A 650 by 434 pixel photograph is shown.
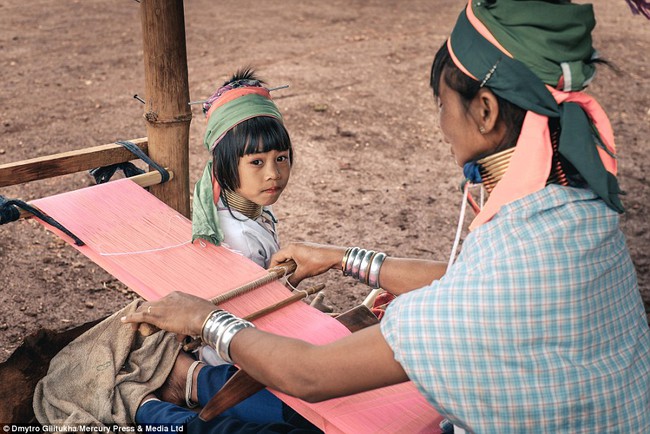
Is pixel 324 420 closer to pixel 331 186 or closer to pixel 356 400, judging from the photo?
pixel 356 400

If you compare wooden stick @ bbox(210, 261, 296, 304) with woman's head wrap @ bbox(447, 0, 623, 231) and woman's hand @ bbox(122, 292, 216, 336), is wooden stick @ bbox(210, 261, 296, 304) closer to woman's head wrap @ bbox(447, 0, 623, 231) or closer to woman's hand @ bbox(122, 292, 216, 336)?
woman's hand @ bbox(122, 292, 216, 336)

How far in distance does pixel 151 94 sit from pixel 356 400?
5.38 feet

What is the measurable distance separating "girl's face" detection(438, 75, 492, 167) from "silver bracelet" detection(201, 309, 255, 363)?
742mm

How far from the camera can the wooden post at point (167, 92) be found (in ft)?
9.63

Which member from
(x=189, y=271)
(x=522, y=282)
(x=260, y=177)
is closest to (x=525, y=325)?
(x=522, y=282)

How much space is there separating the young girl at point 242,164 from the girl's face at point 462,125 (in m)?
1.15

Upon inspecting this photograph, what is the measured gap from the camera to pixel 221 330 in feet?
6.56

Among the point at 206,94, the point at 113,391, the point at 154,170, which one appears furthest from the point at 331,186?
the point at 113,391

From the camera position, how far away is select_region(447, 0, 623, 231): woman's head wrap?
1.71 m

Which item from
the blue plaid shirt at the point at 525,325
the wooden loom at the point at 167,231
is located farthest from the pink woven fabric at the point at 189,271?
the blue plaid shirt at the point at 525,325

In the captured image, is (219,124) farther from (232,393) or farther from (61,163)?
(232,393)

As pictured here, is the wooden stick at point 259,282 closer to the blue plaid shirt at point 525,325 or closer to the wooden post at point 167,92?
the blue plaid shirt at point 525,325

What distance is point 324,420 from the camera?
207 centimetres

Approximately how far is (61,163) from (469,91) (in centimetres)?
180
